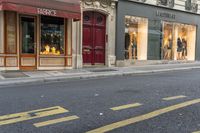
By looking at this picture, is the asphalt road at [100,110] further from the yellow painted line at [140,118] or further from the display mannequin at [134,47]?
the display mannequin at [134,47]

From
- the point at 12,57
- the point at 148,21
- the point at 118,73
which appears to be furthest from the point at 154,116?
the point at 148,21

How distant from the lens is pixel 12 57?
14375 mm

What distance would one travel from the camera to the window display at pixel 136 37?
1934 cm

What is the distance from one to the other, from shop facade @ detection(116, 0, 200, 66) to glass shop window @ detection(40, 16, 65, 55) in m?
3.80

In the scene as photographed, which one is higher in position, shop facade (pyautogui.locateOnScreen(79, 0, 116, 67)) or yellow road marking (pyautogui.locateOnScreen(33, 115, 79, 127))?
shop facade (pyautogui.locateOnScreen(79, 0, 116, 67))

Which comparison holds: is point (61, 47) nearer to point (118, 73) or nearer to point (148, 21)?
point (118, 73)

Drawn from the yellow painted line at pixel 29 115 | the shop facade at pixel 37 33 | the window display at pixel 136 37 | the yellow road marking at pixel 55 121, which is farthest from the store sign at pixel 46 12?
the yellow road marking at pixel 55 121

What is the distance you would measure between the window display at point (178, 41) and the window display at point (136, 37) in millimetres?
2054

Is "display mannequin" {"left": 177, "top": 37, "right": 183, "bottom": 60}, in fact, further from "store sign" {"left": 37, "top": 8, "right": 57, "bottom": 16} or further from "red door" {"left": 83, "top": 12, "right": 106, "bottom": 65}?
"store sign" {"left": 37, "top": 8, "right": 57, "bottom": 16}

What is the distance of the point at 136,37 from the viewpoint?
20.1 metres

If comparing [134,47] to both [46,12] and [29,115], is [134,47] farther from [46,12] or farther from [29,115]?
[29,115]

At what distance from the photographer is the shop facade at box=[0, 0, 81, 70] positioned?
1402 cm

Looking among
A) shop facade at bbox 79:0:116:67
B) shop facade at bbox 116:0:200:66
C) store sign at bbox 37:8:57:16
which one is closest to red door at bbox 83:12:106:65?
shop facade at bbox 79:0:116:67

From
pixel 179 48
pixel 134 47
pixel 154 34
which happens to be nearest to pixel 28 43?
pixel 134 47
